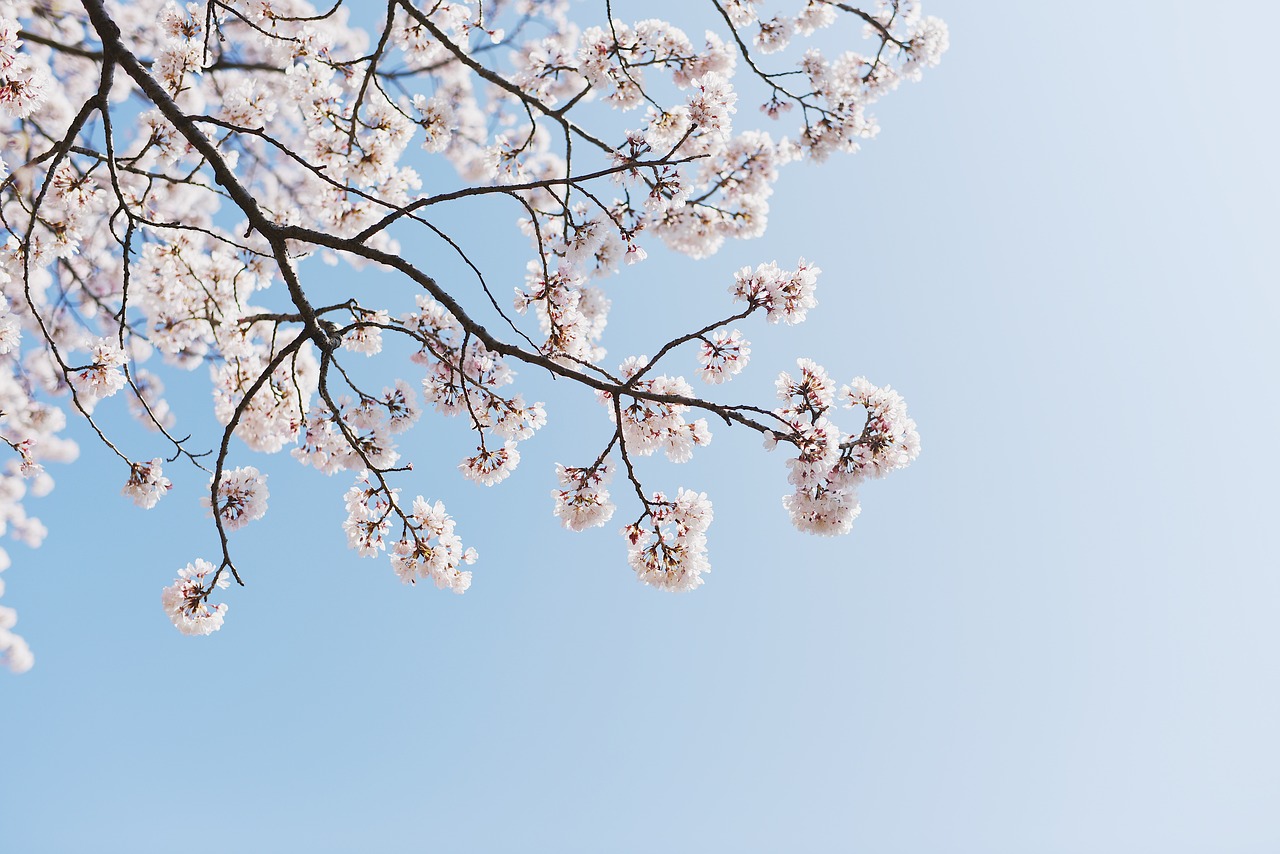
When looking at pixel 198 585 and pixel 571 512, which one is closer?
pixel 571 512

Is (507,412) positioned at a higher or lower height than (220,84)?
lower

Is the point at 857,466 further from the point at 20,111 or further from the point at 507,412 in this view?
the point at 20,111

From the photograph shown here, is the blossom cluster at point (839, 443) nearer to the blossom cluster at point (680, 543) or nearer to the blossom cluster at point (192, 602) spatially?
the blossom cluster at point (680, 543)

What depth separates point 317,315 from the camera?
3127 millimetres

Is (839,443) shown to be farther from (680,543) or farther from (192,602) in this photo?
(192,602)

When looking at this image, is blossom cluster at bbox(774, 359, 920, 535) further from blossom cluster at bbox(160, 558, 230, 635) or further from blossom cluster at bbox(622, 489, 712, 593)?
blossom cluster at bbox(160, 558, 230, 635)

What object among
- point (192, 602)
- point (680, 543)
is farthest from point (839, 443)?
point (192, 602)

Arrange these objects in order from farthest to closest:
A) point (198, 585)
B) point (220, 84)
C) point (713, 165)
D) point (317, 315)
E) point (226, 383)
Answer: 1. point (220, 84)
2. point (713, 165)
3. point (226, 383)
4. point (198, 585)
5. point (317, 315)

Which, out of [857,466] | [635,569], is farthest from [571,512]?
[857,466]

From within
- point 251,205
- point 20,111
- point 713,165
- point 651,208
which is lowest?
point 251,205

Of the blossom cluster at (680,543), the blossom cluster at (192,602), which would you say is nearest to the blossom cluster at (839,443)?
the blossom cluster at (680,543)

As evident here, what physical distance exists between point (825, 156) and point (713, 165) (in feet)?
3.04

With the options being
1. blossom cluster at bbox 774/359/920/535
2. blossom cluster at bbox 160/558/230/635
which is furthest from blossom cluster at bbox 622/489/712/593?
blossom cluster at bbox 160/558/230/635

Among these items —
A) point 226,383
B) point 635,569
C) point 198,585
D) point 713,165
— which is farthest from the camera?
point 713,165
